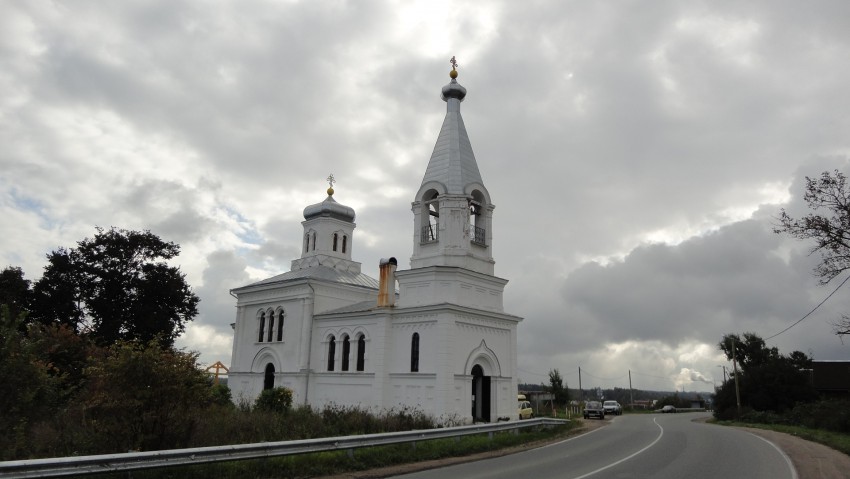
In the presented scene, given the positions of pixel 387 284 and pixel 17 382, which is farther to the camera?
pixel 387 284

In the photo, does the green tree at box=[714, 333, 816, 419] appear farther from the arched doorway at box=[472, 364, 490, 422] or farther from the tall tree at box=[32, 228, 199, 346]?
the tall tree at box=[32, 228, 199, 346]

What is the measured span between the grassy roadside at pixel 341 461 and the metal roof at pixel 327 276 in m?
17.9

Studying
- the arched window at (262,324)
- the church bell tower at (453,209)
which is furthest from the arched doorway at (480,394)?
the arched window at (262,324)

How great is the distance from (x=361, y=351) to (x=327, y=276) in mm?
7347

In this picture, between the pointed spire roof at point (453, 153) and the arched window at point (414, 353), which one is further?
the pointed spire roof at point (453, 153)

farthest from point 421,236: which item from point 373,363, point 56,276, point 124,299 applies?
point 56,276

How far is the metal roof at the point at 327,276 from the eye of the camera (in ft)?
110

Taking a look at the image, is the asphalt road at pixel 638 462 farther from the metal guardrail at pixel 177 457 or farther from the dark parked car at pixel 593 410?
the dark parked car at pixel 593 410

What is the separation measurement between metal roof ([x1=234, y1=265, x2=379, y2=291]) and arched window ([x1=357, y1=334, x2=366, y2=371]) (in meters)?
5.31

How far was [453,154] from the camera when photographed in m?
28.2

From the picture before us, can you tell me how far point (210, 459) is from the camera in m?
10.1

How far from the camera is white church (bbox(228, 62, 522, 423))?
2505 cm

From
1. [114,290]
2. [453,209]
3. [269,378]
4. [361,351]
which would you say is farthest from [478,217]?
[114,290]

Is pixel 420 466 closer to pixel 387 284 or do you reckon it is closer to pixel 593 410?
pixel 387 284
